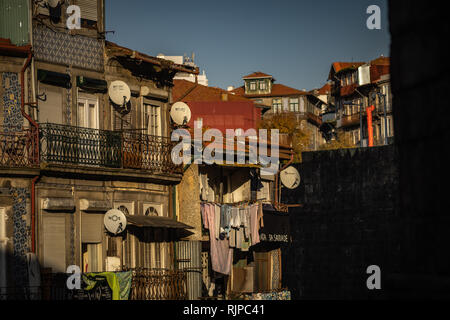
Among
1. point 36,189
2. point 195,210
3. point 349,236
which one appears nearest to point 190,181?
point 195,210

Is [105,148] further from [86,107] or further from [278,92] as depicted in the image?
[278,92]

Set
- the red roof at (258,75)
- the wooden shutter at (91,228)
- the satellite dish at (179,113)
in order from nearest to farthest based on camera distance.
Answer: the wooden shutter at (91,228) < the satellite dish at (179,113) < the red roof at (258,75)

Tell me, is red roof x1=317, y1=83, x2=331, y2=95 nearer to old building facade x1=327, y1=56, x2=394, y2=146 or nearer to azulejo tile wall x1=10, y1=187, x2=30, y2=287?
old building facade x1=327, y1=56, x2=394, y2=146

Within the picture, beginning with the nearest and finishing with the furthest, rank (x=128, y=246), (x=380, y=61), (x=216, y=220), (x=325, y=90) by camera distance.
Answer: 1. (x=128, y=246)
2. (x=216, y=220)
3. (x=380, y=61)
4. (x=325, y=90)

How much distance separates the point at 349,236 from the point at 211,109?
18.1 metres

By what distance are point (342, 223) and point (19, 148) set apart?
88.8ft

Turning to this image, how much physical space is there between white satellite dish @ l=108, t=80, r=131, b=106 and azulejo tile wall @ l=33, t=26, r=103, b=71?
3.10 feet

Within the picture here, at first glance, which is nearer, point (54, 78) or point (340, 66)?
point (54, 78)

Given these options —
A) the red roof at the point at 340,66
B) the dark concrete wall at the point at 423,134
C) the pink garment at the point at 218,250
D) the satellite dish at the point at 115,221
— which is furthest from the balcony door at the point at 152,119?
the red roof at the point at 340,66

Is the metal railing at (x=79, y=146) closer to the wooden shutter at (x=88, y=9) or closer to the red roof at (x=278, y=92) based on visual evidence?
the wooden shutter at (x=88, y=9)

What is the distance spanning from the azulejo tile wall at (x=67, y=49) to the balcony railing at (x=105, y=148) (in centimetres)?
214

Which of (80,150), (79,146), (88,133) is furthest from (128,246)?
(88,133)

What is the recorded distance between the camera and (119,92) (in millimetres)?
27625

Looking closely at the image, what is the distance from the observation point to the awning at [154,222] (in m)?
27.1
